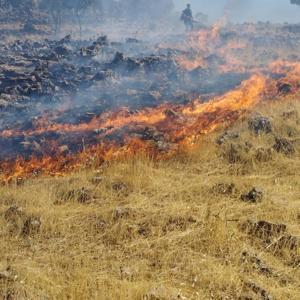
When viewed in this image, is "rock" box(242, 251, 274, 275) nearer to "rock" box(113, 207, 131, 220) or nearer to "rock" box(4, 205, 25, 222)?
"rock" box(113, 207, 131, 220)

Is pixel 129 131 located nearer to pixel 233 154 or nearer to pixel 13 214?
pixel 233 154

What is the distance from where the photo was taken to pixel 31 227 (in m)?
6.98

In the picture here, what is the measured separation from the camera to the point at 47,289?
17.1 ft

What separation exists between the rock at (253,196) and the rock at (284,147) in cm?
256

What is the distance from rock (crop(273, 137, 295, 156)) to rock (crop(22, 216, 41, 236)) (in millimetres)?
5871

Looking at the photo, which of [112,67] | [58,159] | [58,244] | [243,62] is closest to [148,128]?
[58,159]

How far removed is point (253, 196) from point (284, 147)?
2.93 metres

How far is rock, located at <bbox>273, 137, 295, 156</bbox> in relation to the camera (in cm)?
1030

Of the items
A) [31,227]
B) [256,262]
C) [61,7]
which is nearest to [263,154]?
[256,262]

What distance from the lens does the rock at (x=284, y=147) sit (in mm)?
10297

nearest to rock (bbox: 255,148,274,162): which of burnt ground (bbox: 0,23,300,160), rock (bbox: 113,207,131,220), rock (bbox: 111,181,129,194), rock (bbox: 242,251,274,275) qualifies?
rock (bbox: 111,181,129,194)

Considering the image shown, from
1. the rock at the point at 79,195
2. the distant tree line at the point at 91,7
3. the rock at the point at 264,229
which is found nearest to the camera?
the rock at the point at 264,229

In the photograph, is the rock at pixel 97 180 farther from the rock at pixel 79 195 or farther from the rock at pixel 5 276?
the rock at pixel 5 276

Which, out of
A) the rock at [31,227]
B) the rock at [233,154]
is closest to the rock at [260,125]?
the rock at [233,154]
